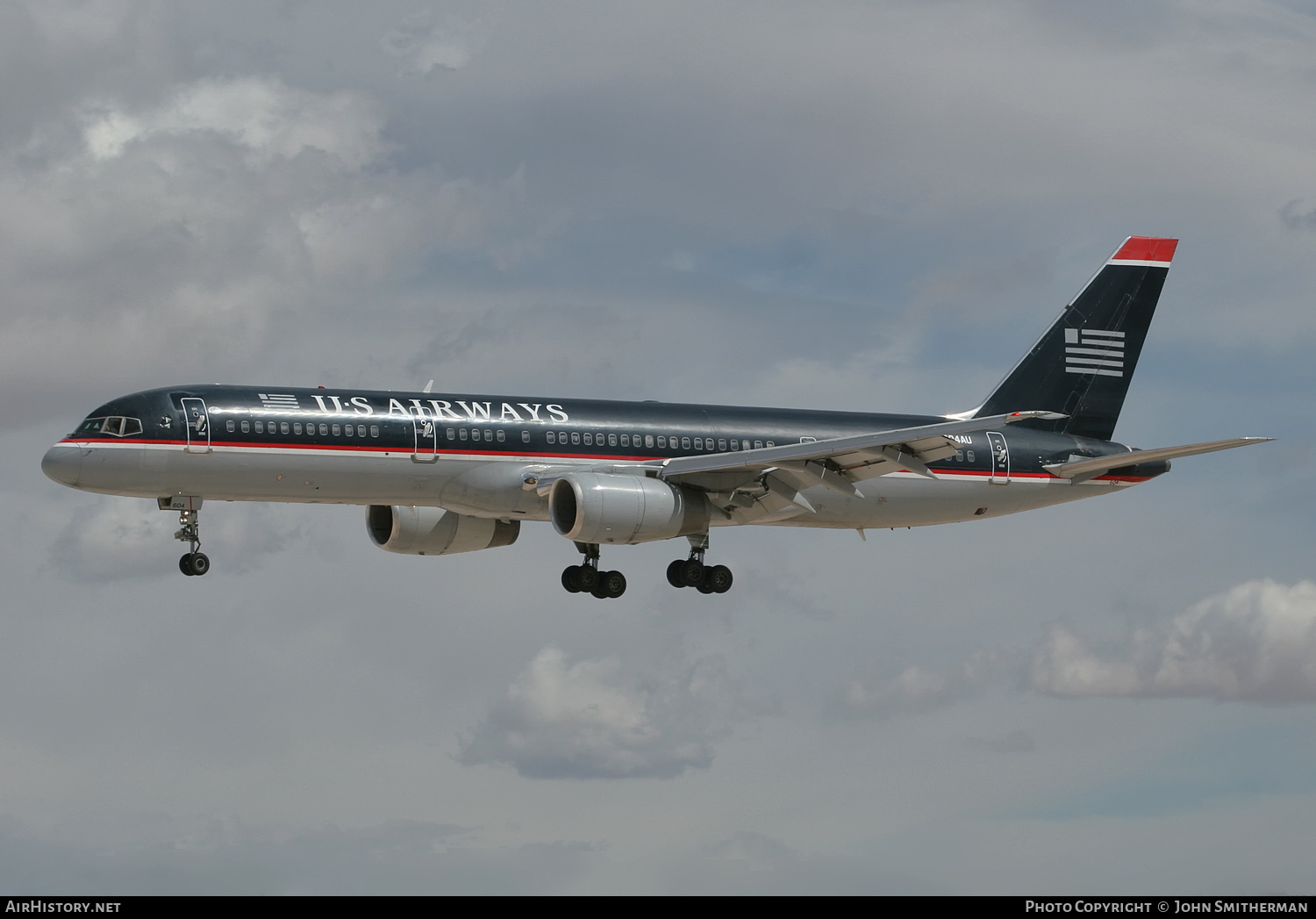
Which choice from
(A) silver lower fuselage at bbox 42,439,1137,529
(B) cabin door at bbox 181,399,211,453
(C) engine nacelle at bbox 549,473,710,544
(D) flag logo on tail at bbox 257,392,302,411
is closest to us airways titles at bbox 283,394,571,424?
(D) flag logo on tail at bbox 257,392,302,411

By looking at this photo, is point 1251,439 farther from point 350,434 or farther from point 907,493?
point 350,434

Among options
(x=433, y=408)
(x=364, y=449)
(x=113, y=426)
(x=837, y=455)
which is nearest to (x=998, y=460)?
(x=837, y=455)

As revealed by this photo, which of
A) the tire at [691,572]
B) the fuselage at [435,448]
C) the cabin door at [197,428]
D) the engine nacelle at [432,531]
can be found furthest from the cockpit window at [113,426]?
the tire at [691,572]

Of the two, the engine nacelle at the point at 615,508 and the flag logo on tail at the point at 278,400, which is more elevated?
the flag logo on tail at the point at 278,400

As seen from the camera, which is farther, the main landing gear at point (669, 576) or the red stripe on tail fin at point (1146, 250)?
the red stripe on tail fin at point (1146, 250)

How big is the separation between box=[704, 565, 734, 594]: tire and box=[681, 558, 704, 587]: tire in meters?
0.28

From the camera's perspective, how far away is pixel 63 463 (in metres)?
42.4

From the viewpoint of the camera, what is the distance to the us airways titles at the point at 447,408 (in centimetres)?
4444

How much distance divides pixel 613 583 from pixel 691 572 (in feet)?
7.67

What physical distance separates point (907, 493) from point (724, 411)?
6481mm

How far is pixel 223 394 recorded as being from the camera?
143 feet

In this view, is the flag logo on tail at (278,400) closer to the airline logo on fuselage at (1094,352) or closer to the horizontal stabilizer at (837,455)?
the horizontal stabilizer at (837,455)

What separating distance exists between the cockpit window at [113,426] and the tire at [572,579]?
41.5 feet

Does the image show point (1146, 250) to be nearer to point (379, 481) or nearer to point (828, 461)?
point (828, 461)
